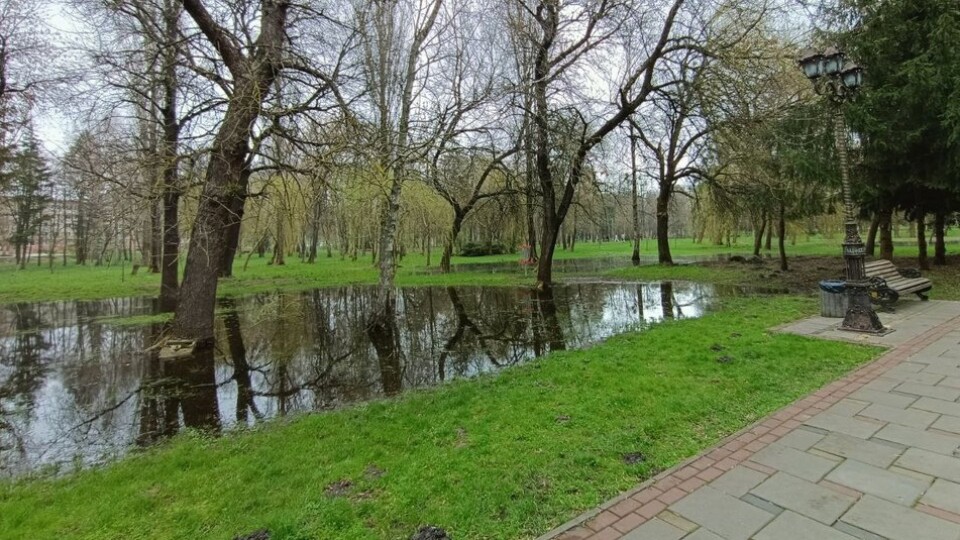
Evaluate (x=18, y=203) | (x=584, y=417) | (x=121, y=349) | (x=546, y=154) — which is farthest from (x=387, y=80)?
(x=18, y=203)

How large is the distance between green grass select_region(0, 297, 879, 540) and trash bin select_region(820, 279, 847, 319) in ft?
7.84

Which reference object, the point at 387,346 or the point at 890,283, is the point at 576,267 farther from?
the point at 387,346

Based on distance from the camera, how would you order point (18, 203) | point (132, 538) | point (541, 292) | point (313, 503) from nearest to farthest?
point (132, 538), point (313, 503), point (541, 292), point (18, 203)

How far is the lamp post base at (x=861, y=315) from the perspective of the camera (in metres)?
5.77

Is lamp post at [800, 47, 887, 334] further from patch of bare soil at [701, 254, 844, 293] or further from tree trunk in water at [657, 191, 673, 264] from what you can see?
tree trunk in water at [657, 191, 673, 264]

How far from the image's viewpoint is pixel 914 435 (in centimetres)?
298

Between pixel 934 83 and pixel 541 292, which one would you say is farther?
pixel 541 292

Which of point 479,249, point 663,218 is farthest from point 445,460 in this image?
point 479,249

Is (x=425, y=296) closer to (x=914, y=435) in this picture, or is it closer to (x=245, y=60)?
(x=245, y=60)

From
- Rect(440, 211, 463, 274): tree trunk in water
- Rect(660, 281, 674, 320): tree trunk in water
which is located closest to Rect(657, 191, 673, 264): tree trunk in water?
Rect(660, 281, 674, 320): tree trunk in water

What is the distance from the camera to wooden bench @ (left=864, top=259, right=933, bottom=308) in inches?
267

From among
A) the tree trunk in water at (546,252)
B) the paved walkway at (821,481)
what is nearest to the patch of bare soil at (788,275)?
the tree trunk in water at (546,252)

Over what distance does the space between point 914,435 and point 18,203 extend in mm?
40354

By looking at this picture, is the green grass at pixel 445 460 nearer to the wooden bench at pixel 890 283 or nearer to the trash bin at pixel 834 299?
the trash bin at pixel 834 299
